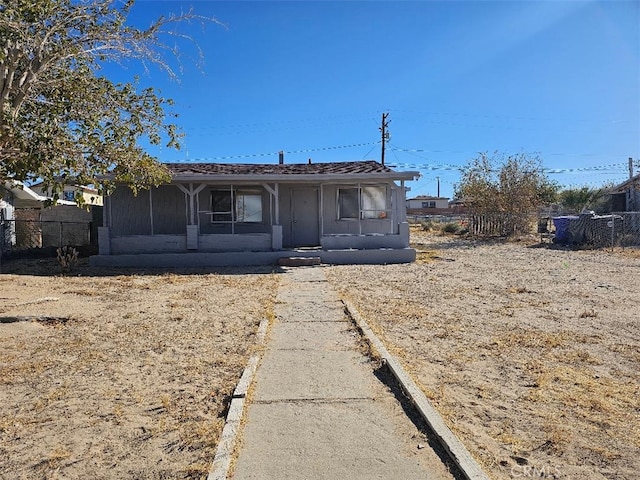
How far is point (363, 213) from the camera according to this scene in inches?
655

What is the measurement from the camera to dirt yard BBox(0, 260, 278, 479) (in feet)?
10.1

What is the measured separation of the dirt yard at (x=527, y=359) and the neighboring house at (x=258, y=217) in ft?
12.4

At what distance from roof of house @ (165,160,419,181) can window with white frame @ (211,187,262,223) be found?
760 millimetres

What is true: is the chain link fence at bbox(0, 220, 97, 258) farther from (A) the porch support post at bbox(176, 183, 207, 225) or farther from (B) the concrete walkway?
(B) the concrete walkway

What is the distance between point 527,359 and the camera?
5070 mm

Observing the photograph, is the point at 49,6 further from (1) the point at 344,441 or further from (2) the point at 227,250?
(2) the point at 227,250

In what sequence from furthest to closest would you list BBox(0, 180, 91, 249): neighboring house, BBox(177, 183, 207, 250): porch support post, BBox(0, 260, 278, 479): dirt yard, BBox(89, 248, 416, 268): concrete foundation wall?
BBox(0, 180, 91, 249): neighboring house < BBox(177, 183, 207, 250): porch support post < BBox(89, 248, 416, 268): concrete foundation wall < BBox(0, 260, 278, 479): dirt yard

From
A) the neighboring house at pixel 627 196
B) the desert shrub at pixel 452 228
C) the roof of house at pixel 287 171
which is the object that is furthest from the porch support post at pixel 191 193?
the neighboring house at pixel 627 196

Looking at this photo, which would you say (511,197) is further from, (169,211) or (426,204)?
(426,204)

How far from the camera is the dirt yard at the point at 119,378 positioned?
3076 mm

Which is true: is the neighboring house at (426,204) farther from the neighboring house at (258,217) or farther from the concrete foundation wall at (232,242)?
the concrete foundation wall at (232,242)

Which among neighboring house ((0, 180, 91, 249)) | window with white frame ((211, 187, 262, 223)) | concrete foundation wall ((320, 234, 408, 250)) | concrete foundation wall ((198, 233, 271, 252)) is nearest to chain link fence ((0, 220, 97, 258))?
neighboring house ((0, 180, 91, 249))

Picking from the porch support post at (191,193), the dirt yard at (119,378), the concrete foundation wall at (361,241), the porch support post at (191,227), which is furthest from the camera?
the concrete foundation wall at (361,241)

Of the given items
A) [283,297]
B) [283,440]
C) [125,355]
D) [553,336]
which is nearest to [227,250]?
[283,297]
